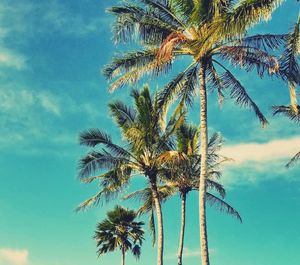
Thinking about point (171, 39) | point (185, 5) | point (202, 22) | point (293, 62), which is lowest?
point (293, 62)

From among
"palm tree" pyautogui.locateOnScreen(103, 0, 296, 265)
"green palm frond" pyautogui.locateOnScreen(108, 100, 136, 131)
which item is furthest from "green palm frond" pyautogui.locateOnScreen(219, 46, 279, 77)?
"green palm frond" pyautogui.locateOnScreen(108, 100, 136, 131)

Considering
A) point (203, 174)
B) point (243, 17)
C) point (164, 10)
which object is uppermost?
point (164, 10)

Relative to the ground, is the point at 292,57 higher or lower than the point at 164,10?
lower

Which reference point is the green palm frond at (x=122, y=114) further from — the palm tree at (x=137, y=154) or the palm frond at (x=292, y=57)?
the palm frond at (x=292, y=57)

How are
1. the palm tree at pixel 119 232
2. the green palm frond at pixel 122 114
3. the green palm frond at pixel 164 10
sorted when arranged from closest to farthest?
the green palm frond at pixel 164 10 → the green palm frond at pixel 122 114 → the palm tree at pixel 119 232

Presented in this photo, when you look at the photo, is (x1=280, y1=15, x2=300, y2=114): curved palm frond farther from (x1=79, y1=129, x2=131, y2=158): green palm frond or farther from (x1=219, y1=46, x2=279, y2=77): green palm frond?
(x1=79, y1=129, x2=131, y2=158): green palm frond

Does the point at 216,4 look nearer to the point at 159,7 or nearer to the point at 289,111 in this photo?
the point at 159,7

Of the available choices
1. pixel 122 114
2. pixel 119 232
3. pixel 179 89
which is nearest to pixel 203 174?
pixel 179 89

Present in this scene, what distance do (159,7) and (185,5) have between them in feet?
4.53

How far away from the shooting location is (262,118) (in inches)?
877

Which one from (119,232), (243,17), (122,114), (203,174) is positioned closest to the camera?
(243,17)

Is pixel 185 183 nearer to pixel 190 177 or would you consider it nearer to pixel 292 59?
pixel 190 177

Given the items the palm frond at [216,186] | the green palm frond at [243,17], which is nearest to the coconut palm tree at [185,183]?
the palm frond at [216,186]

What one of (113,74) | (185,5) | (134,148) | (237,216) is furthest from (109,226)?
(185,5)
